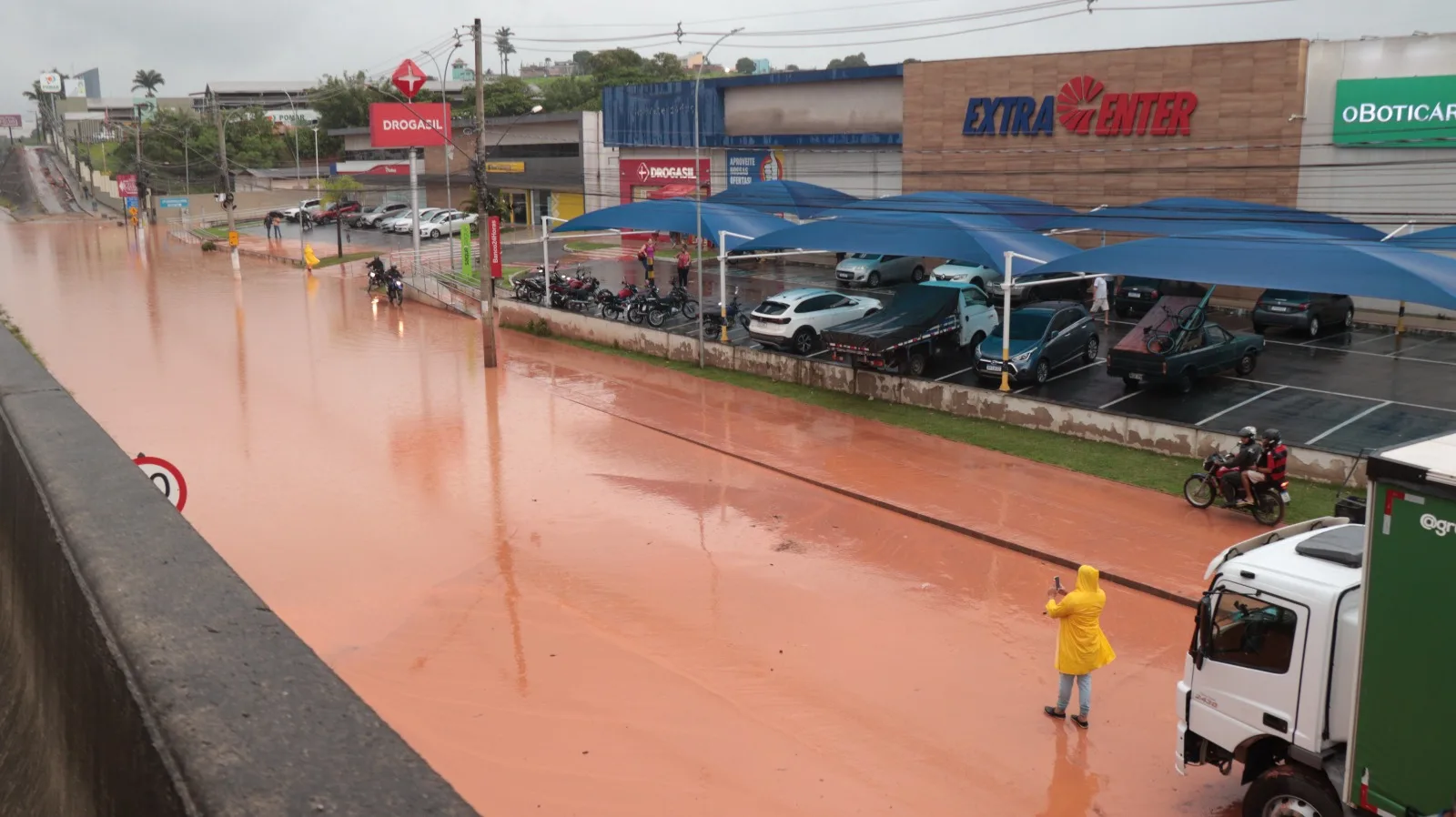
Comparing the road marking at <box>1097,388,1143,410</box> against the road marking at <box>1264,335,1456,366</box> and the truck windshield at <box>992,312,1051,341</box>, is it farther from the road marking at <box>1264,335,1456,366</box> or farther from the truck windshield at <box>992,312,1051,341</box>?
the road marking at <box>1264,335,1456,366</box>

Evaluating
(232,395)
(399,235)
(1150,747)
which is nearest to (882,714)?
(1150,747)

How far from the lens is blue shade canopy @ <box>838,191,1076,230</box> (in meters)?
33.2

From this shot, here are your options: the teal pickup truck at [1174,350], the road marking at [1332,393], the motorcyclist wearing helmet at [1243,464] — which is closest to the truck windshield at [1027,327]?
the teal pickup truck at [1174,350]

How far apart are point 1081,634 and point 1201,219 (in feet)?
76.9

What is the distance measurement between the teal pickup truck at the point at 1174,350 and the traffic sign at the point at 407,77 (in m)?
38.4

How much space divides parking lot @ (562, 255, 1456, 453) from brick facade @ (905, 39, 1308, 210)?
23.2 ft

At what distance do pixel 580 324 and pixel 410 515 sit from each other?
632 inches

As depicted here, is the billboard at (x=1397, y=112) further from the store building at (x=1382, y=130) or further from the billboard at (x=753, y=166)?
the billboard at (x=753, y=166)

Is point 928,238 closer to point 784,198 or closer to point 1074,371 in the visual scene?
point 1074,371

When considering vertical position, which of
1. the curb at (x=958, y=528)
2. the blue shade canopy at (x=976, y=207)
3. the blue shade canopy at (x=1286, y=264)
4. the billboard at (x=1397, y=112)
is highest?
the billboard at (x=1397, y=112)

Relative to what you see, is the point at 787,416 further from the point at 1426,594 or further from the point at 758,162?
the point at 758,162

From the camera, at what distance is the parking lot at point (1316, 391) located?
19719 millimetres

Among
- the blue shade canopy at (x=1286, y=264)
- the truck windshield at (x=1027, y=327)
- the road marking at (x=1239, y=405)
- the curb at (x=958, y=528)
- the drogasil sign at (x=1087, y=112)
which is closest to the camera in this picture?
the curb at (x=958, y=528)

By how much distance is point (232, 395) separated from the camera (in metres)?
25.2
